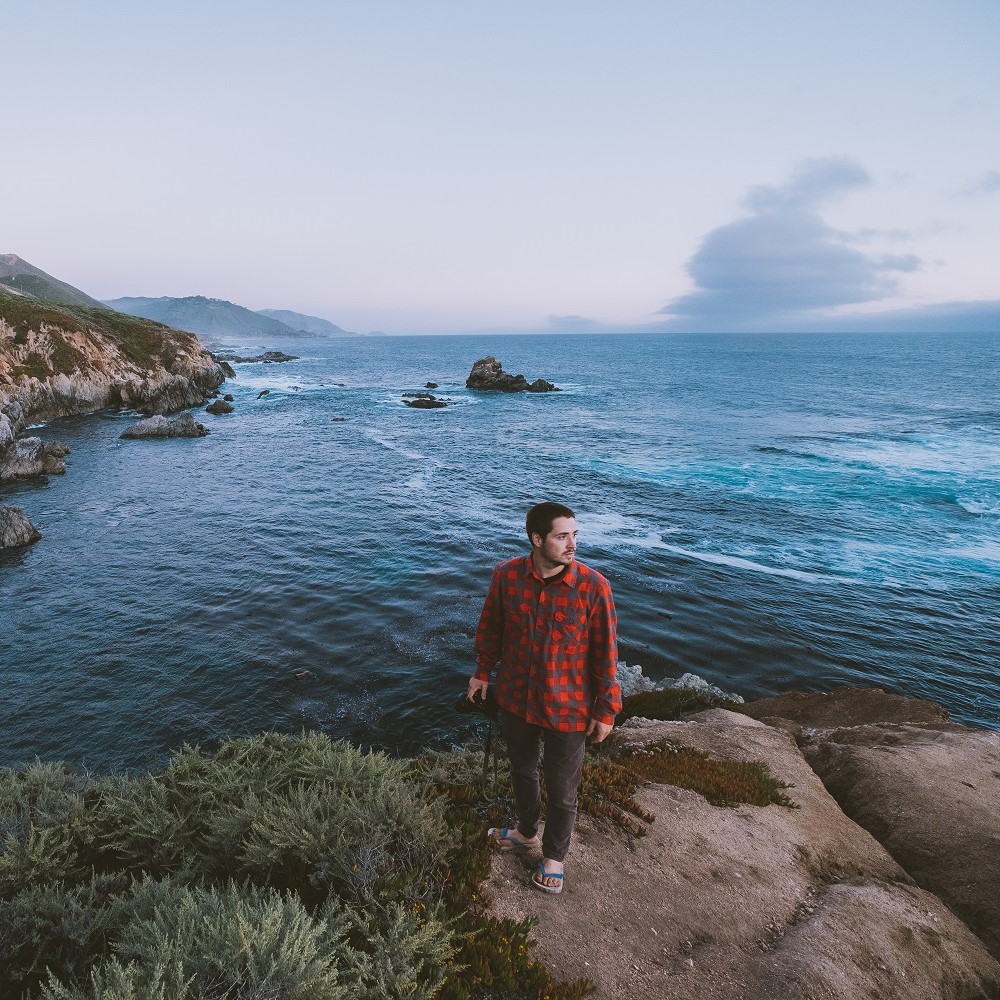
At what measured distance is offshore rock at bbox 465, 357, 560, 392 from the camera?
9219 centimetres

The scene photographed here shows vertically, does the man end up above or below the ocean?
above

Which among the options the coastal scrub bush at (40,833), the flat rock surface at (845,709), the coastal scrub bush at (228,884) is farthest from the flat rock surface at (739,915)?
the flat rock surface at (845,709)

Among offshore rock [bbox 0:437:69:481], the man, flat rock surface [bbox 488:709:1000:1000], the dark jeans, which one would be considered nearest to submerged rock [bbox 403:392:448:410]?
offshore rock [bbox 0:437:69:481]

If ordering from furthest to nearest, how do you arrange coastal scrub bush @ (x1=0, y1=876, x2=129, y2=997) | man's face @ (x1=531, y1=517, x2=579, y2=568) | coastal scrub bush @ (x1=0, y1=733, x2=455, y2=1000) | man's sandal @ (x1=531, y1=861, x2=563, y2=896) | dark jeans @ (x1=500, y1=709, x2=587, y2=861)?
man's sandal @ (x1=531, y1=861, x2=563, y2=896), dark jeans @ (x1=500, y1=709, x2=587, y2=861), man's face @ (x1=531, y1=517, x2=579, y2=568), coastal scrub bush @ (x1=0, y1=876, x2=129, y2=997), coastal scrub bush @ (x1=0, y1=733, x2=455, y2=1000)

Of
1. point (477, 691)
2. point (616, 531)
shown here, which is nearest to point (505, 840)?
point (477, 691)

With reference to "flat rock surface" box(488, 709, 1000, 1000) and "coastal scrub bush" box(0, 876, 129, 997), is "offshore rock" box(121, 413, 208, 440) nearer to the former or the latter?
"coastal scrub bush" box(0, 876, 129, 997)

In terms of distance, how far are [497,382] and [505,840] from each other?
294 ft

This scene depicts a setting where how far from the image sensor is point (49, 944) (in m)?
5.12

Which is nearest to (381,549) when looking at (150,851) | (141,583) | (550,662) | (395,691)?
(141,583)

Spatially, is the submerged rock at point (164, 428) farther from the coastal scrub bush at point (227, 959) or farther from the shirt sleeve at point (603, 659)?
the shirt sleeve at point (603, 659)

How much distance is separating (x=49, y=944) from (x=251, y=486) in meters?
33.7

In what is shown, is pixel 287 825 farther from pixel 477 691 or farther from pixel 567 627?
pixel 567 627

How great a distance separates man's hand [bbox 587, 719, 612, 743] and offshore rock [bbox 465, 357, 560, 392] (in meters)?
89.0

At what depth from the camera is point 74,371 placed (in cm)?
5600
